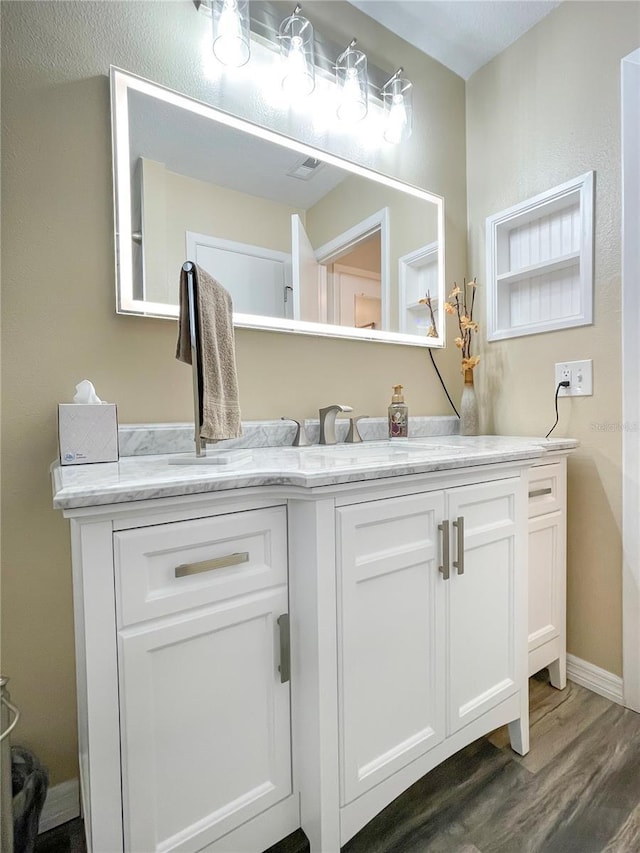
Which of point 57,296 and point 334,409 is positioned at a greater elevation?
point 57,296

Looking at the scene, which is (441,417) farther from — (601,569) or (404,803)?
(404,803)

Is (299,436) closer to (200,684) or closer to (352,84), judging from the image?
(200,684)

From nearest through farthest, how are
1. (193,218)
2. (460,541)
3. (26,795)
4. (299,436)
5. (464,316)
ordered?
1. (26,795)
2. (460,541)
3. (193,218)
4. (299,436)
5. (464,316)

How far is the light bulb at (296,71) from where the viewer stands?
1443 millimetres

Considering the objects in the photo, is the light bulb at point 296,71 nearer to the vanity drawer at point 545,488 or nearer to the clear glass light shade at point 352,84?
the clear glass light shade at point 352,84

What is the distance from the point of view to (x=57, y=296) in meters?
1.10

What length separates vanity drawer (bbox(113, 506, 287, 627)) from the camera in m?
0.72

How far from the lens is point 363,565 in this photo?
0.90 metres

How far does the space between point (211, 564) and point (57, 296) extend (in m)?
0.82

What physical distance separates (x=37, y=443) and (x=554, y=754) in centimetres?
168

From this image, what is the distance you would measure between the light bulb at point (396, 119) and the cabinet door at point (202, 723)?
1.79 meters

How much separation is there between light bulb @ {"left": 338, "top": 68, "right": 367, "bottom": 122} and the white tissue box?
1.41 metres

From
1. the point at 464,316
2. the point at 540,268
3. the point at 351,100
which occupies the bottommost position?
the point at 464,316

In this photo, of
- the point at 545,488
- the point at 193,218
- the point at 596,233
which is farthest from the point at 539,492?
the point at 193,218
